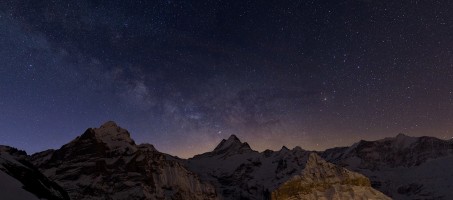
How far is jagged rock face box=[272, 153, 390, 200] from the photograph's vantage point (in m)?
72.9

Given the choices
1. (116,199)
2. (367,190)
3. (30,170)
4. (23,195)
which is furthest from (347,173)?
(116,199)

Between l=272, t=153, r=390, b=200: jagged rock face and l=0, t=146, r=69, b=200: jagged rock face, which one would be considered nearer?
l=0, t=146, r=69, b=200: jagged rock face

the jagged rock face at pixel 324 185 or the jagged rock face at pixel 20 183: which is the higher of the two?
the jagged rock face at pixel 324 185

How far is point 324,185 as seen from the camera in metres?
74.8

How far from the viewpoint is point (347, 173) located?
76.6 metres

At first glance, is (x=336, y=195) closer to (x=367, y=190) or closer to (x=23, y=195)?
(x=367, y=190)

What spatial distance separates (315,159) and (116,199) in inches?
5291

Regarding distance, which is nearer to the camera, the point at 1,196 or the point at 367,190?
the point at 1,196

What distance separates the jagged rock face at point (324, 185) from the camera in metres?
72.9

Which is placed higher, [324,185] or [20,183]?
[324,185]

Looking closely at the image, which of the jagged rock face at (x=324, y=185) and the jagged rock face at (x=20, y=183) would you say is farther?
the jagged rock face at (x=324, y=185)

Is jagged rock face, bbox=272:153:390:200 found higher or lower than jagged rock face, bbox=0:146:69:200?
higher

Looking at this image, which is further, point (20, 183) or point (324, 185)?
point (324, 185)

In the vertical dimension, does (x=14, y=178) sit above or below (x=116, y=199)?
below
